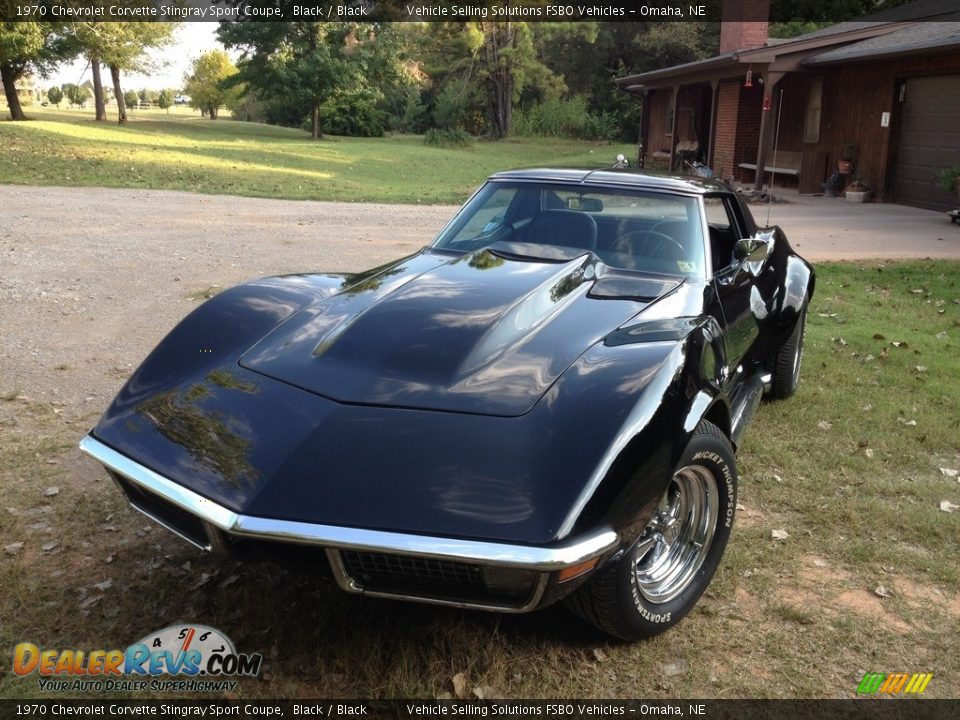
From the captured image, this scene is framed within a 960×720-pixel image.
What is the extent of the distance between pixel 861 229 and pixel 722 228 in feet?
34.2

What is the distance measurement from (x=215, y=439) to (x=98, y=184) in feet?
A: 56.9

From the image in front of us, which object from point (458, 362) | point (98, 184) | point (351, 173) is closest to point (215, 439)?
point (458, 362)

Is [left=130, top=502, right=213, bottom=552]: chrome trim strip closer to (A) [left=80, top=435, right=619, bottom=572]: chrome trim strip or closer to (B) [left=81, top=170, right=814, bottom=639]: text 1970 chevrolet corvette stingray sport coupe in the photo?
(B) [left=81, top=170, right=814, bottom=639]: text 1970 chevrolet corvette stingray sport coupe

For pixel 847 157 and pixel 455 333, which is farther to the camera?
pixel 847 157

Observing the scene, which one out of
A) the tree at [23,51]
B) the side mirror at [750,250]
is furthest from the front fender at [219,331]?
the tree at [23,51]

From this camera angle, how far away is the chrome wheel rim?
2.91 metres

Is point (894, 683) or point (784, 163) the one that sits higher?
point (784, 163)

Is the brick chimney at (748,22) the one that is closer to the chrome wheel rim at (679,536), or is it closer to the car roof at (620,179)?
the car roof at (620,179)

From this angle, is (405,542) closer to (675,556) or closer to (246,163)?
(675,556)

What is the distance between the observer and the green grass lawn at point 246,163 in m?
18.5

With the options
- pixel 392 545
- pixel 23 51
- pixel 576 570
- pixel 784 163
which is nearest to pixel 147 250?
pixel 392 545

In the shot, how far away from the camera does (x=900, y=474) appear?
4348 mm

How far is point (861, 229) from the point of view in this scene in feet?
44.4

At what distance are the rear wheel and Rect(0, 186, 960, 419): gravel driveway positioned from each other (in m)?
4.14
